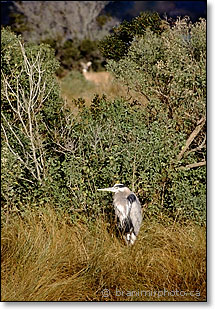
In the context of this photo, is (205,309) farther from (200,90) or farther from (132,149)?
(200,90)

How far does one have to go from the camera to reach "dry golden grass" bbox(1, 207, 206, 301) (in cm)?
266

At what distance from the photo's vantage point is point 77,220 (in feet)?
10.5

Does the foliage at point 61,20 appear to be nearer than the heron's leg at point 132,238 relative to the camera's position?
No

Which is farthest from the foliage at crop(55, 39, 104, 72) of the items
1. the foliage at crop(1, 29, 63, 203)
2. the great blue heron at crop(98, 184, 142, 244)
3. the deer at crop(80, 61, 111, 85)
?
the great blue heron at crop(98, 184, 142, 244)

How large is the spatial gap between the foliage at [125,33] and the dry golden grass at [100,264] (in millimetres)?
1325

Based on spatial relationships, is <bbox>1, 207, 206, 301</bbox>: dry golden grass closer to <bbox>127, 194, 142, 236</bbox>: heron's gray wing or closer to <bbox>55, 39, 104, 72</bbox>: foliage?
<bbox>127, 194, 142, 236</bbox>: heron's gray wing

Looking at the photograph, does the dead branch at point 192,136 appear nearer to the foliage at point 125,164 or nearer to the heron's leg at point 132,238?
the foliage at point 125,164

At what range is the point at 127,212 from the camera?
2828mm

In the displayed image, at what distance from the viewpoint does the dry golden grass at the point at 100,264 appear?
2.66m

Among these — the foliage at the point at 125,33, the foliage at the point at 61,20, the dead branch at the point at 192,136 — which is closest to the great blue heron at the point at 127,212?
the dead branch at the point at 192,136

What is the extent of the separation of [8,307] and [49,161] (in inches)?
43.2

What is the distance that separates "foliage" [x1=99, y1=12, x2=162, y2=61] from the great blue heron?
1.14m

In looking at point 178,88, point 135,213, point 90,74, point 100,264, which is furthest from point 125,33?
point 90,74

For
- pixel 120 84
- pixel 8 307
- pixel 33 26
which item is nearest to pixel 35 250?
pixel 8 307
